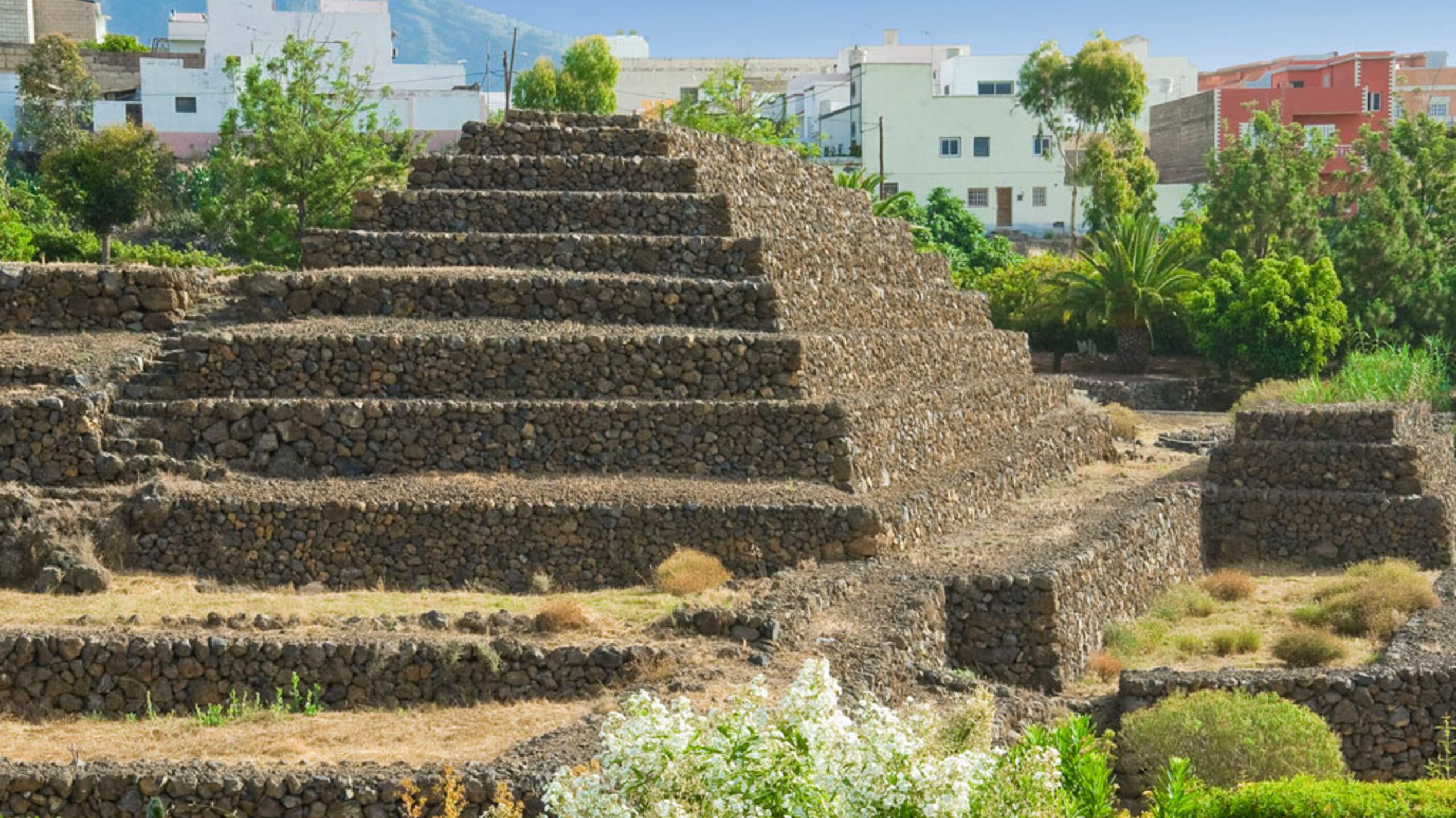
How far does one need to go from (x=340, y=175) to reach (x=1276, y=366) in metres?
21.0

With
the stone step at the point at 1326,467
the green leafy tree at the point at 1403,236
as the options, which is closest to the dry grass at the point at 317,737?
the stone step at the point at 1326,467

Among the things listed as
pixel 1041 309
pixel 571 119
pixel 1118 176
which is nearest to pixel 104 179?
pixel 571 119

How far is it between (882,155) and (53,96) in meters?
29.5

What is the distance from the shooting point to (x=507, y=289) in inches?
879

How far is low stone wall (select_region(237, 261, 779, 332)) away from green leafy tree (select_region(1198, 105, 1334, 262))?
2518 cm

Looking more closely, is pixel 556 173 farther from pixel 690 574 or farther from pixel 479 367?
pixel 690 574

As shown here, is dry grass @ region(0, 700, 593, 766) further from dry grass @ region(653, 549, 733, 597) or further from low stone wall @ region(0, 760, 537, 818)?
dry grass @ region(653, 549, 733, 597)

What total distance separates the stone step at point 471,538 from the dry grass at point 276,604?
362 mm

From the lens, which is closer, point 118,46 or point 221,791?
point 221,791

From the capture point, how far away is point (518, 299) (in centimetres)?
2236

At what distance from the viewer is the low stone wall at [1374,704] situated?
16438 mm

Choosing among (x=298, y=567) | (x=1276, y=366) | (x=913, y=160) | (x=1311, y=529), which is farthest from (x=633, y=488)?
(x=913, y=160)

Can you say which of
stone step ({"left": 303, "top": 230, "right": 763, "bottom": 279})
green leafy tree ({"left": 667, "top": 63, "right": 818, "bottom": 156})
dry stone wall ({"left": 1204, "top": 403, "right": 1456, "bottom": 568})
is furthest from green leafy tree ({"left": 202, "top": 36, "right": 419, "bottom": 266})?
dry stone wall ({"left": 1204, "top": 403, "right": 1456, "bottom": 568})

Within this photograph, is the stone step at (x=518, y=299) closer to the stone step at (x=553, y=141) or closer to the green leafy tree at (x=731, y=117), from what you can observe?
the stone step at (x=553, y=141)
